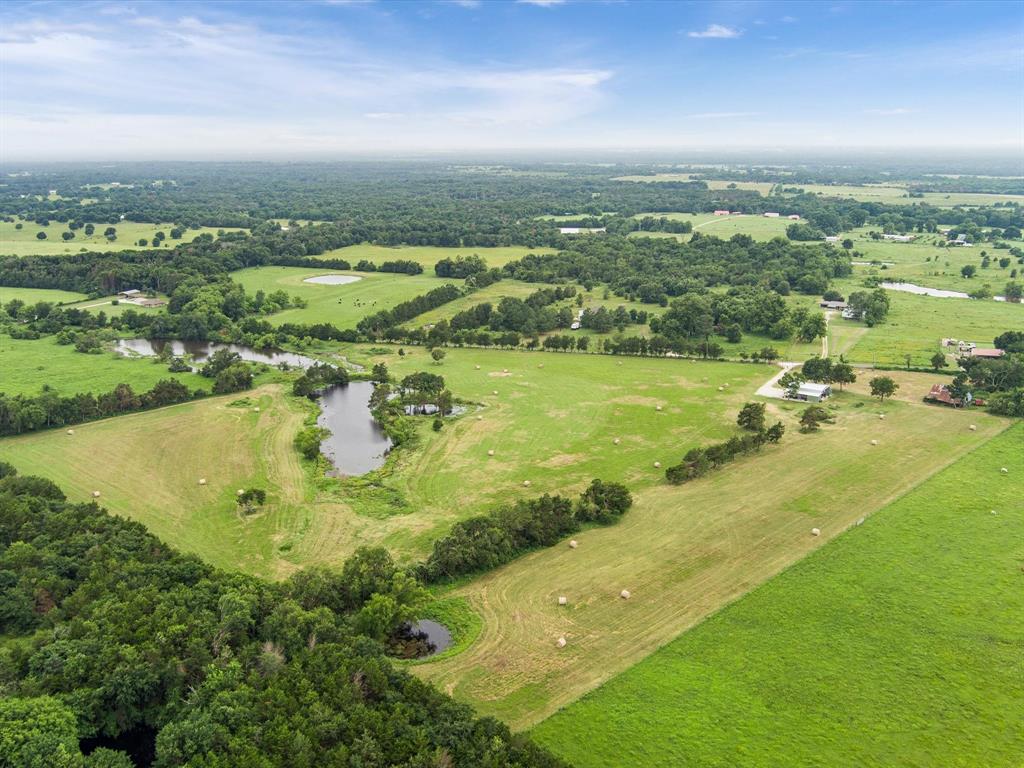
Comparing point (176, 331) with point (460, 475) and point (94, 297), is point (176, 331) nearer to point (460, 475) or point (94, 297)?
point (94, 297)

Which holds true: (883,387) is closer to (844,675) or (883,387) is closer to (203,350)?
(844,675)

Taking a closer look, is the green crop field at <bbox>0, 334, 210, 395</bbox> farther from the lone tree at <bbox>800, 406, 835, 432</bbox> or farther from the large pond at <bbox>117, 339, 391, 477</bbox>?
the lone tree at <bbox>800, 406, 835, 432</bbox>

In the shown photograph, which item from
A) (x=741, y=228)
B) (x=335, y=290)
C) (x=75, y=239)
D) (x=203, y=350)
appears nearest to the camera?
(x=203, y=350)

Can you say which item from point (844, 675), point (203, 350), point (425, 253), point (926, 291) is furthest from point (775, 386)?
point (425, 253)

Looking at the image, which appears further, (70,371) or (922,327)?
(922,327)

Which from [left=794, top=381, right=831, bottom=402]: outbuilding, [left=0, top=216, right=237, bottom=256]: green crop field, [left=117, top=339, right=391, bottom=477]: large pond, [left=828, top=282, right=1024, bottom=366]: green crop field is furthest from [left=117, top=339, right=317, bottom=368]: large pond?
[left=828, top=282, right=1024, bottom=366]: green crop field

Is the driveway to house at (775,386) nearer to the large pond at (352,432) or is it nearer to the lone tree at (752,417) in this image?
the lone tree at (752,417)
